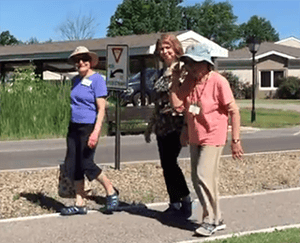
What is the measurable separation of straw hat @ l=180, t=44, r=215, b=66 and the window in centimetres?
4606

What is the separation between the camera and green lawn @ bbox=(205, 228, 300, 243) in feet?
19.3

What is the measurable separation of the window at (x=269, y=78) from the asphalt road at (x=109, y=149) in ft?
101

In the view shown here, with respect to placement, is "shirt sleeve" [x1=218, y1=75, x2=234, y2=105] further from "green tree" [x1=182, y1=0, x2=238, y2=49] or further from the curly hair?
"green tree" [x1=182, y1=0, x2=238, y2=49]

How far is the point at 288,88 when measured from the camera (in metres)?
48.4

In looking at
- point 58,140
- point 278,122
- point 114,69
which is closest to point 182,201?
point 114,69

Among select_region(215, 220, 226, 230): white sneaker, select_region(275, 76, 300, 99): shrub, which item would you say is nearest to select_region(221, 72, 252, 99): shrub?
select_region(275, 76, 300, 99): shrub

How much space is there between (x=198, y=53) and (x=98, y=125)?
4.51 ft

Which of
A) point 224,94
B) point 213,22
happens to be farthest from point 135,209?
point 213,22

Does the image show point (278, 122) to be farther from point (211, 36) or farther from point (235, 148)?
point (211, 36)

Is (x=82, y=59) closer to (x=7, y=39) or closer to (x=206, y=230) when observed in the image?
(x=206, y=230)

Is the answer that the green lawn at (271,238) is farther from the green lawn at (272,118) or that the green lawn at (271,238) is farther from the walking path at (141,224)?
the green lawn at (272,118)

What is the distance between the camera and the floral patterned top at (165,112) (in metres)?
6.57

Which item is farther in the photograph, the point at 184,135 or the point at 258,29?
the point at 258,29

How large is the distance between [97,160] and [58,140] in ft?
17.1
